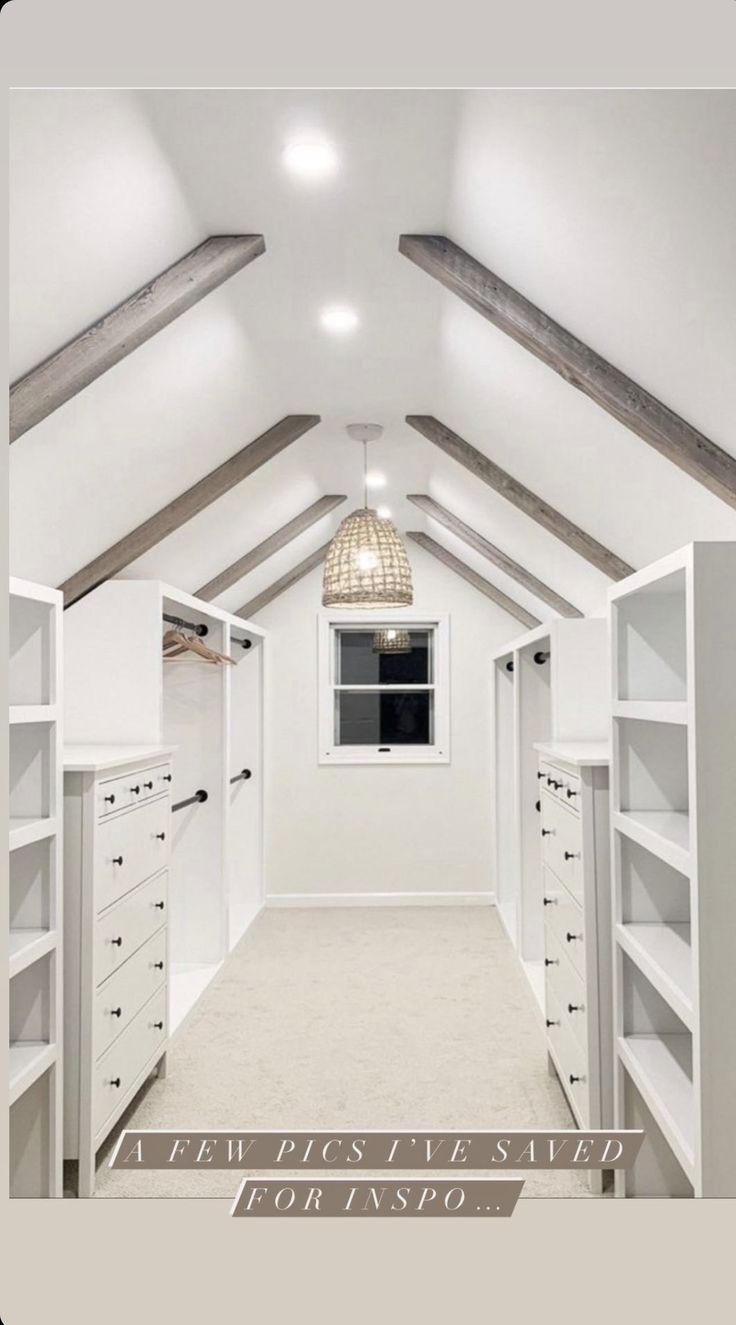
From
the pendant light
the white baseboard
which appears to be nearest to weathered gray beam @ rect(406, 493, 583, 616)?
the pendant light

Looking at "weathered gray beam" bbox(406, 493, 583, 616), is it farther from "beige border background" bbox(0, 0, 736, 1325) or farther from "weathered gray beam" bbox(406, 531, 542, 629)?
"beige border background" bbox(0, 0, 736, 1325)

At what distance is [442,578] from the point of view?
231 inches

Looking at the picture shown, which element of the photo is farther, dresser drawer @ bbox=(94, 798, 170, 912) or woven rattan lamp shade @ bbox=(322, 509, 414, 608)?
woven rattan lamp shade @ bbox=(322, 509, 414, 608)

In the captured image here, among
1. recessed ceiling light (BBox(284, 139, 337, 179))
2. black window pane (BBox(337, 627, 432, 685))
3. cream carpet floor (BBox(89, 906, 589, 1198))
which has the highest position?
recessed ceiling light (BBox(284, 139, 337, 179))

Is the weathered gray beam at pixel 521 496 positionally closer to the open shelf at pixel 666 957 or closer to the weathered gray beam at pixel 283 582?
the open shelf at pixel 666 957

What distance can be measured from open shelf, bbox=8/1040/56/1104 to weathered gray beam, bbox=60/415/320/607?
1.55 metres

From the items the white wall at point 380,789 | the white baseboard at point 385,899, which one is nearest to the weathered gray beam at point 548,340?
the white wall at point 380,789

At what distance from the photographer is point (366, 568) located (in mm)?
3496

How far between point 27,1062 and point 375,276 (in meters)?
2.16

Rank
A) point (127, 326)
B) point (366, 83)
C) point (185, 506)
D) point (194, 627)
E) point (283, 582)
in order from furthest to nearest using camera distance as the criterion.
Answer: point (283, 582) < point (194, 627) < point (185, 506) < point (127, 326) < point (366, 83)

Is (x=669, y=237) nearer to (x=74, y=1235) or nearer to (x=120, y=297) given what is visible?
(x=120, y=297)

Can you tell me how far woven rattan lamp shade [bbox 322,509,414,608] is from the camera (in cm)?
350

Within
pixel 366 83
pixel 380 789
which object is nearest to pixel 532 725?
pixel 380 789

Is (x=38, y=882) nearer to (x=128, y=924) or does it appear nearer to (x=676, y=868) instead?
(x=128, y=924)
